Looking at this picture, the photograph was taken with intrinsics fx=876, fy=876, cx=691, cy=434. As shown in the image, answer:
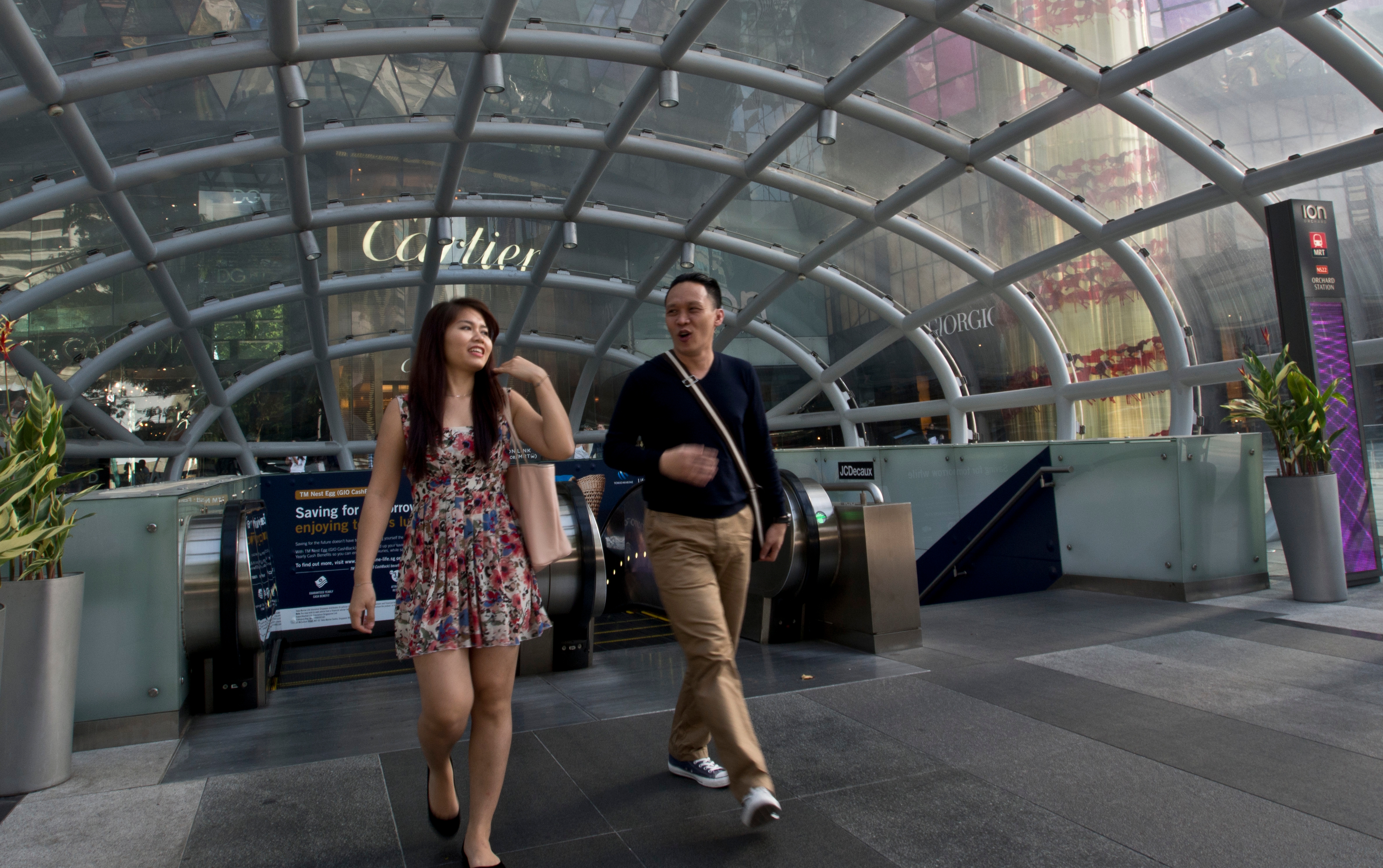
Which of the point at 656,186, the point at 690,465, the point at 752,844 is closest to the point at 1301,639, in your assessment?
the point at 752,844

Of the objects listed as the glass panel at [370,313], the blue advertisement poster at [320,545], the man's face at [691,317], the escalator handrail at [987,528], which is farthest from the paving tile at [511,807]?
the glass panel at [370,313]

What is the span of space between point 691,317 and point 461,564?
1.18 metres

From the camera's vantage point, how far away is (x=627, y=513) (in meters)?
8.59

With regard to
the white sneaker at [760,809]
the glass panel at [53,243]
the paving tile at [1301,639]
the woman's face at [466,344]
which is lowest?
the paving tile at [1301,639]

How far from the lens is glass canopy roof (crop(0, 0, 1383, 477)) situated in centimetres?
1077

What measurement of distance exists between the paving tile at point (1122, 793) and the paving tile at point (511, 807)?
4.66 feet

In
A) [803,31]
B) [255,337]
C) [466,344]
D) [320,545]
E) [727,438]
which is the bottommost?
[320,545]

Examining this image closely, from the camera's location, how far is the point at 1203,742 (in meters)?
3.47

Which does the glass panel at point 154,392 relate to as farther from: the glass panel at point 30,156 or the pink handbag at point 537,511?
the pink handbag at point 537,511

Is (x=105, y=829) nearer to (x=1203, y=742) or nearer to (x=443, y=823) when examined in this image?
(x=443, y=823)

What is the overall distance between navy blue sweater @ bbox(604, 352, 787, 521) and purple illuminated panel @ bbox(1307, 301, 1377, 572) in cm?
624

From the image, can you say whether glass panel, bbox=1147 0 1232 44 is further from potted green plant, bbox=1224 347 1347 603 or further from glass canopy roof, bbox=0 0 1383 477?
potted green plant, bbox=1224 347 1347 603

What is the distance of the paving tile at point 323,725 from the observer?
3.79 m

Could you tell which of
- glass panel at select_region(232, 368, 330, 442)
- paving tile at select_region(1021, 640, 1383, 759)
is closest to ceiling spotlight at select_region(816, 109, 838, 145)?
paving tile at select_region(1021, 640, 1383, 759)
